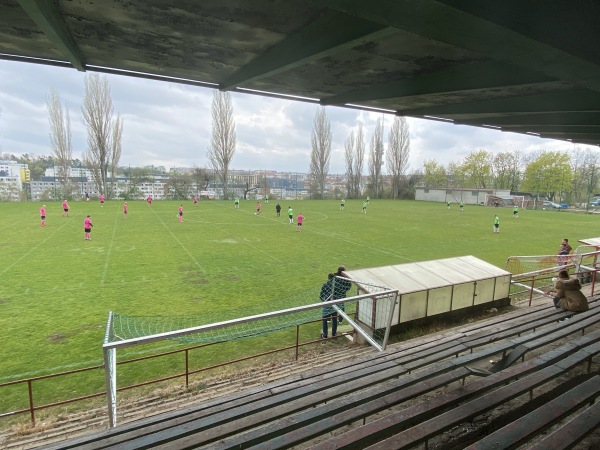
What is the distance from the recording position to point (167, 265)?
15672 mm

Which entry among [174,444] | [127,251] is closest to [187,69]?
[174,444]

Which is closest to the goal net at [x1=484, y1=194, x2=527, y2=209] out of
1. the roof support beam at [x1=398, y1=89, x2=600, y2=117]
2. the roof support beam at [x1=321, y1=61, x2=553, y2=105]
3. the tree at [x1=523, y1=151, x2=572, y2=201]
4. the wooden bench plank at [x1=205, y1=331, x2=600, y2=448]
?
the tree at [x1=523, y1=151, x2=572, y2=201]

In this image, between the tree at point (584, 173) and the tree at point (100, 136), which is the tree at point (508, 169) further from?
the tree at point (100, 136)

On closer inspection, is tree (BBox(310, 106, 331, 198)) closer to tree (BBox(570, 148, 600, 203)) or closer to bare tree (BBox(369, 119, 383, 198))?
bare tree (BBox(369, 119, 383, 198))

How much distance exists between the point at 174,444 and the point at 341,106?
6489 millimetres

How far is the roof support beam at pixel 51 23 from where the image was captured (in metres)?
2.86

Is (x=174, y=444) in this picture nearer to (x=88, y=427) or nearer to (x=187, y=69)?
(x=88, y=427)

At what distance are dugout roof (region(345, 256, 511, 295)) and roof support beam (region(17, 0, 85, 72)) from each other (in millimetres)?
7050

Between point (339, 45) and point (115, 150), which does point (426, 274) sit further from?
point (115, 150)

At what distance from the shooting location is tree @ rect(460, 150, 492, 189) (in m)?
77.6

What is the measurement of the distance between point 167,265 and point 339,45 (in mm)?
14266

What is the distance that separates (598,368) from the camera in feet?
16.5

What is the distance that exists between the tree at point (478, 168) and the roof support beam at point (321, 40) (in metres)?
84.5

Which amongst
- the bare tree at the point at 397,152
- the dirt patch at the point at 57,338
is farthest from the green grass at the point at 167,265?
the bare tree at the point at 397,152
